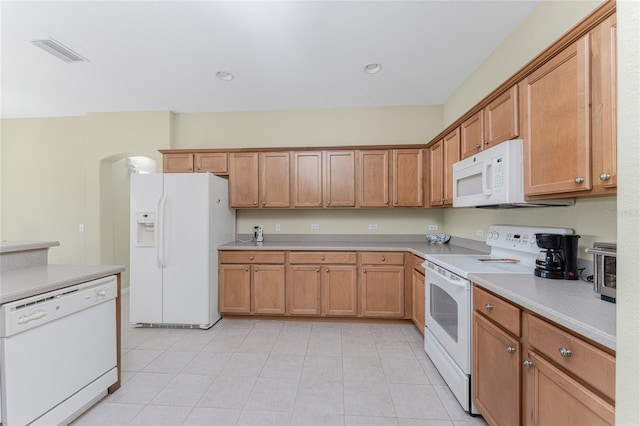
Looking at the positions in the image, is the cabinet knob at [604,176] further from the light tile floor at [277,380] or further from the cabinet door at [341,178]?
the cabinet door at [341,178]

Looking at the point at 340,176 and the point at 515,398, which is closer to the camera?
the point at 515,398

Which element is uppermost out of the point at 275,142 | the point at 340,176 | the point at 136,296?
the point at 275,142

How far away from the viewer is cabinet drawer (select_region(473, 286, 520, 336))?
4.36 ft

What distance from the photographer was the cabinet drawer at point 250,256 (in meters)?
3.32

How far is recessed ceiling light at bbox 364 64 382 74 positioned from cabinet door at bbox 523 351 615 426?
9.03 feet

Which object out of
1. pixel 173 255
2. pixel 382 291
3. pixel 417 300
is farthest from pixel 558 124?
pixel 173 255

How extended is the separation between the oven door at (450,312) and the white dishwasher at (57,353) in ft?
8.11

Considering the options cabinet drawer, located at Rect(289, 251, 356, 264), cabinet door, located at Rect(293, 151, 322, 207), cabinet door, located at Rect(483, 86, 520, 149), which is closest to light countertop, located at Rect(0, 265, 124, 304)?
cabinet drawer, located at Rect(289, 251, 356, 264)

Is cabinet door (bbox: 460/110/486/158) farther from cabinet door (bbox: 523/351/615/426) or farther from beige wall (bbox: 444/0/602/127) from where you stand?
cabinet door (bbox: 523/351/615/426)

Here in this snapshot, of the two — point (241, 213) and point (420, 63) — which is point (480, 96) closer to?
point (420, 63)

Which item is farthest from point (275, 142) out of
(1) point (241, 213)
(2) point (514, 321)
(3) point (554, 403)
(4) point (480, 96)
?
(3) point (554, 403)

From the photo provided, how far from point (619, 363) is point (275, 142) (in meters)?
3.89

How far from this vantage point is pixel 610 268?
1.17m

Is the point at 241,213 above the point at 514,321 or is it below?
above
